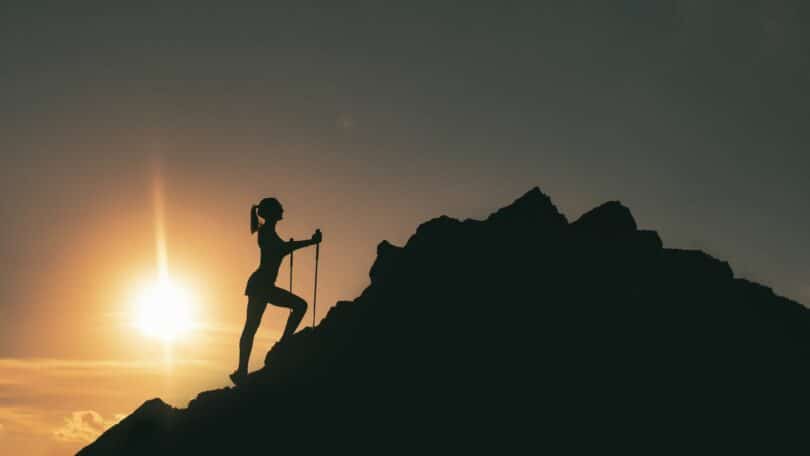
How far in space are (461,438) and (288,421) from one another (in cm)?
375

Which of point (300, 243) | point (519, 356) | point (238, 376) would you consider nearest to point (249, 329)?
point (238, 376)

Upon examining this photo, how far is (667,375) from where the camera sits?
18.7 metres

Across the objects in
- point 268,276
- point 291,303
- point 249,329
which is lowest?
point 249,329

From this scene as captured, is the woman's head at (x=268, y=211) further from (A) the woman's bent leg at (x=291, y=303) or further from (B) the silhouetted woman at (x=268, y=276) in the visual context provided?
(A) the woman's bent leg at (x=291, y=303)

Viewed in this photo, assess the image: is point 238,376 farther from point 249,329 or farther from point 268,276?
point 268,276

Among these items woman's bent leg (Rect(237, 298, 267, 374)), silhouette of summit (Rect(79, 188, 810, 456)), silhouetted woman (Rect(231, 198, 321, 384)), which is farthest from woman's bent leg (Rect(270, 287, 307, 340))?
silhouette of summit (Rect(79, 188, 810, 456))

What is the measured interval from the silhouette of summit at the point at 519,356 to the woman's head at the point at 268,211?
10.3 feet

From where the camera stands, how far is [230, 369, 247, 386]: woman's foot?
20242mm

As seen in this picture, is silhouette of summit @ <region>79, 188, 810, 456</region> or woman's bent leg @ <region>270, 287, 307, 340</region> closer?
silhouette of summit @ <region>79, 188, 810, 456</region>

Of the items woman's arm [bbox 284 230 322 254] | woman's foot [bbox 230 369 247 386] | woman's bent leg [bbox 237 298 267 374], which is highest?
woman's arm [bbox 284 230 322 254]

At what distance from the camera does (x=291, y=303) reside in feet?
66.2

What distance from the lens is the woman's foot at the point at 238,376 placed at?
2024 centimetres

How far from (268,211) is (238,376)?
3983mm

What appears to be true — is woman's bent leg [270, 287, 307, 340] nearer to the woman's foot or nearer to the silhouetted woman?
the silhouetted woman
